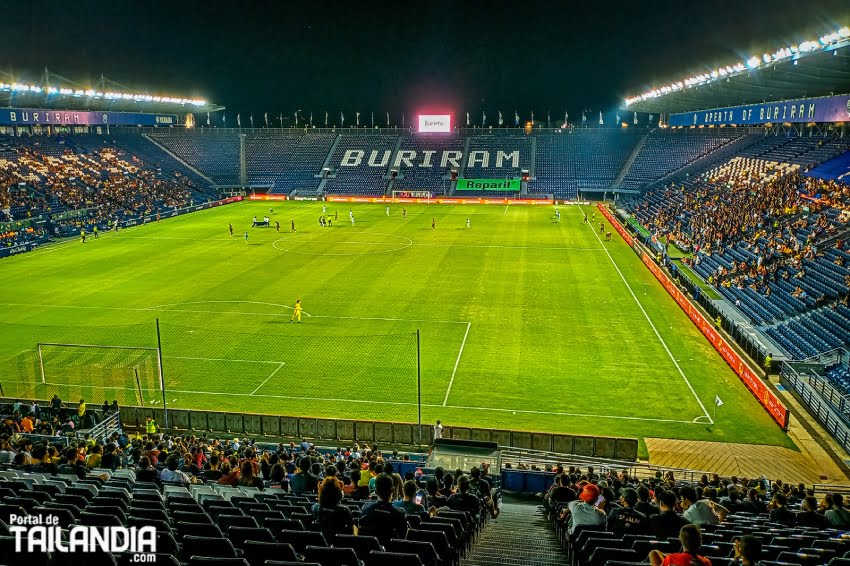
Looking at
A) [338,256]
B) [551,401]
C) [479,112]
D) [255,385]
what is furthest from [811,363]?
[479,112]

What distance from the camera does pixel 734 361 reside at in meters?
28.1

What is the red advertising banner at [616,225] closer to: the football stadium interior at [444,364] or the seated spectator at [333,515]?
the football stadium interior at [444,364]

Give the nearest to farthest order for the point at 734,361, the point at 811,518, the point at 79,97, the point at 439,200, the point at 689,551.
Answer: the point at 689,551, the point at 811,518, the point at 734,361, the point at 79,97, the point at 439,200

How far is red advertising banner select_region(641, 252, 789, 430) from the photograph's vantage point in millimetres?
23159

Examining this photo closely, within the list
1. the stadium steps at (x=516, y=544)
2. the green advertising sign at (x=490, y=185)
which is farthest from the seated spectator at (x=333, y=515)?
the green advertising sign at (x=490, y=185)

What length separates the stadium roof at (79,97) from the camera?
72.6 m

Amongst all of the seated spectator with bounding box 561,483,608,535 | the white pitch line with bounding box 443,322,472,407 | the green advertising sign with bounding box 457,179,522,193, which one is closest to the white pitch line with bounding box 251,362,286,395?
the white pitch line with bounding box 443,322,472,407

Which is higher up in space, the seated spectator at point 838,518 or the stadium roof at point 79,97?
the stadium roof at point 79,97

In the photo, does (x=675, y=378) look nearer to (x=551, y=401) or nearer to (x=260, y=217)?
(x=551, y=401)

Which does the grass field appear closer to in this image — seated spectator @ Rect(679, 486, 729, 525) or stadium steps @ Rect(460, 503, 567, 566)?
stadium steps @ Rect(460, 503, 567, 566)

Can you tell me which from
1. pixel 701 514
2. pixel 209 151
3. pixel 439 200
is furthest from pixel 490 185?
pixel 701 514

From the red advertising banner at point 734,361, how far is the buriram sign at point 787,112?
60.0 ft

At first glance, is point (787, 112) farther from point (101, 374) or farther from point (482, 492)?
point (101, 374)

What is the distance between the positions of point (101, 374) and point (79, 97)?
67.0 m
